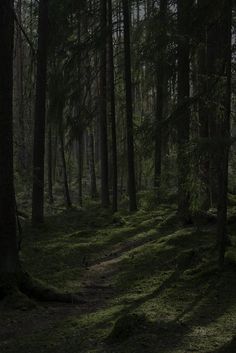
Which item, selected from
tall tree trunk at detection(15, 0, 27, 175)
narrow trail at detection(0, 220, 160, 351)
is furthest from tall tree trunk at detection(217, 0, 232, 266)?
tall tree trunk at detection(15, 0, 27, 175)

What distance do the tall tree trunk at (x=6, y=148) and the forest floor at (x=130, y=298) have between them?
0.79 meters

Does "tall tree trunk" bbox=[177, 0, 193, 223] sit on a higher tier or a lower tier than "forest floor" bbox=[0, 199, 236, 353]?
higher

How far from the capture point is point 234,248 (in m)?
9.92

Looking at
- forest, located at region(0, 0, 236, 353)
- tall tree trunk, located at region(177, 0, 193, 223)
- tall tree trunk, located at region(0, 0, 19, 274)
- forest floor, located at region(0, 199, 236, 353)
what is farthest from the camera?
tall tree trunk, located at region(177, 0, 193, 223)

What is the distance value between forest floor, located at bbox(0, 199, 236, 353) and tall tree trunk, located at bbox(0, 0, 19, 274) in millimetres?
786

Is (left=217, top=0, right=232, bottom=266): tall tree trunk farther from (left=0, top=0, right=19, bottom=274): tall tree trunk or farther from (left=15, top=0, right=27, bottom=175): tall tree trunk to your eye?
(left=15, top=0, right=27, bottom=175): tall tree trunk

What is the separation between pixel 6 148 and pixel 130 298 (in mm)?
2969

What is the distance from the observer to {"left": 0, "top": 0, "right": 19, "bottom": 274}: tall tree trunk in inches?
326

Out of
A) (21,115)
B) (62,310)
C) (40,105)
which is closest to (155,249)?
(62,310)

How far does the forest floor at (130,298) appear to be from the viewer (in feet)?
20.5

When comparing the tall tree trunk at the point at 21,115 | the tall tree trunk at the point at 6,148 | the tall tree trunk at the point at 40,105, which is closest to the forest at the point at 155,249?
the tall tree trunk at the point at 6,148

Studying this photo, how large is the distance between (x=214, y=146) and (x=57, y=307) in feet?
11.3

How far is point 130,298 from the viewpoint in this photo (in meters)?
8.43

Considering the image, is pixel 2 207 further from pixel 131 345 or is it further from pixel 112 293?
pixel 131 345
